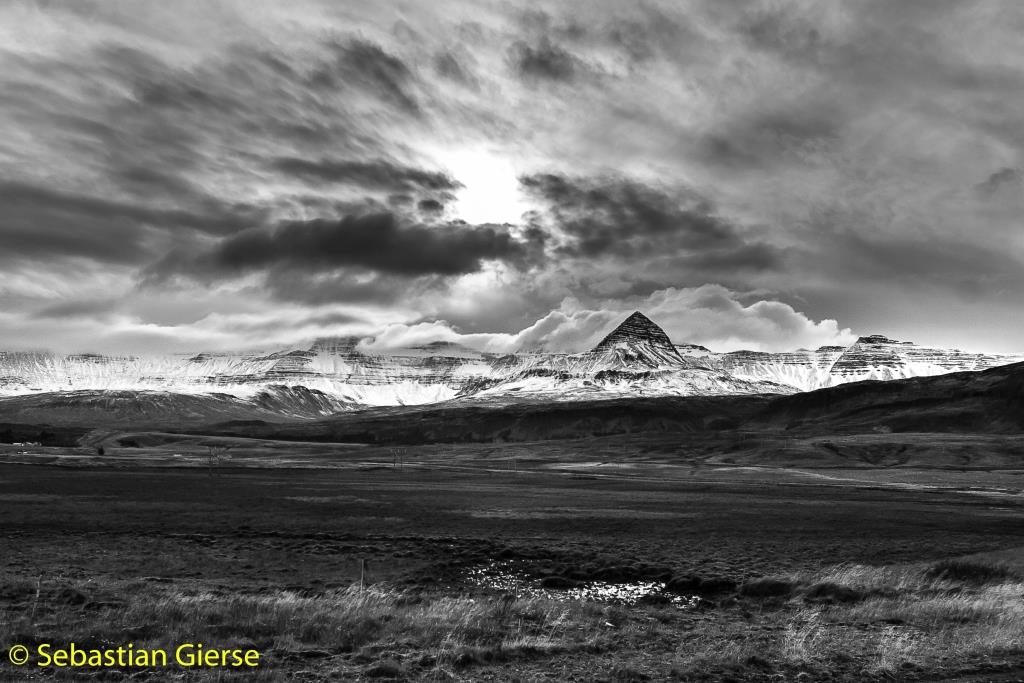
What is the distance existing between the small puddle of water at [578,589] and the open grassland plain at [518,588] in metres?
0.17

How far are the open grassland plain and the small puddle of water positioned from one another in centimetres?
17

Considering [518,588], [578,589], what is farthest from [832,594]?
[518,588]

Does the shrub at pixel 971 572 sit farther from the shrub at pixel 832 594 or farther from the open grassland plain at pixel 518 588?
the shrub at pixel 832 594

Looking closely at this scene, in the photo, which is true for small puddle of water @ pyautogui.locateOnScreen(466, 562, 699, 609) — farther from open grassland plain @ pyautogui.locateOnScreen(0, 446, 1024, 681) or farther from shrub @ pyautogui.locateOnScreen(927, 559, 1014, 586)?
shrub @ pyautogui.locateOnScreen(927, 559, 1014, 586)

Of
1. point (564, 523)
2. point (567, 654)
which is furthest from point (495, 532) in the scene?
point (567, 654)

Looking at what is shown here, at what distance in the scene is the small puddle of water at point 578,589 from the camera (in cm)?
2817

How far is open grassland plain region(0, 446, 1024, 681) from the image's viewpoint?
17.6m

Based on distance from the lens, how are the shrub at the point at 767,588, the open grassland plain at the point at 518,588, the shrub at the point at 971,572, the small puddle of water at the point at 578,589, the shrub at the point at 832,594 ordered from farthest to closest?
the shrub at the point at 971,572 → the shrub at the point at 767,588 → the small puddle of water at the point at 578,589 → the shrub at the point at 832,594 → the open grassland plain at the point at 518,588

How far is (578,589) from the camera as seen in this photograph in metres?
30.5

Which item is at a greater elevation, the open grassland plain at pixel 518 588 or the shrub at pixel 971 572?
the open grassland plain at pixel 518 588

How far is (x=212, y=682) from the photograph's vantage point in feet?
49.7

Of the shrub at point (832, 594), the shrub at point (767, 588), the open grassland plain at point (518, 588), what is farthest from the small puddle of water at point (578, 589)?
the shrub at point (832, 594)

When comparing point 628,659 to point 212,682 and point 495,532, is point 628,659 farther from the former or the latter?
point 495,532

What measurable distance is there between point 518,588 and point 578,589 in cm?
234
